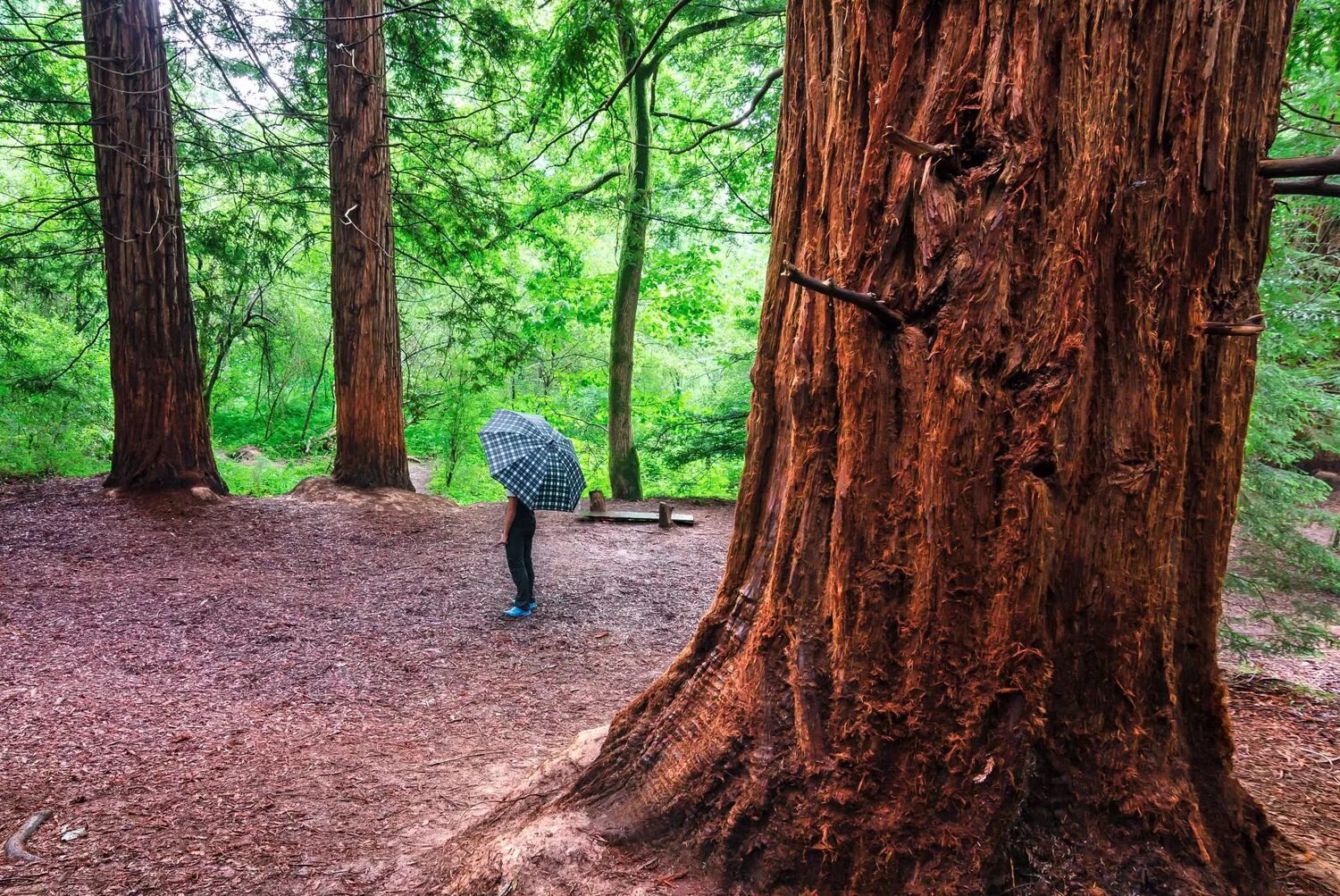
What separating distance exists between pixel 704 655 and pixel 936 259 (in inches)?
53.9

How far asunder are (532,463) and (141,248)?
17.8 ft

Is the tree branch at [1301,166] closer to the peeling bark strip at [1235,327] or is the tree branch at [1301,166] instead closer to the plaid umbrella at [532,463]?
the peeling bark strip at [1235,327]

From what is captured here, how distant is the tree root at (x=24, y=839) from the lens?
2512 mm

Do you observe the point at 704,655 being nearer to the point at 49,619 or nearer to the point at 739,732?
the point at 739,732

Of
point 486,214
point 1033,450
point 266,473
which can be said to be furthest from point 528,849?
point 266,473

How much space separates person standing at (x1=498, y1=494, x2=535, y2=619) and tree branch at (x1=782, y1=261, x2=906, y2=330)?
403cm

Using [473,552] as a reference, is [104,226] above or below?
above

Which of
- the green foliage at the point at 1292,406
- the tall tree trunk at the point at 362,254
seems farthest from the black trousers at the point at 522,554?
the green foliage at the point at 1292,406

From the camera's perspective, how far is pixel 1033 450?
62.3 inches

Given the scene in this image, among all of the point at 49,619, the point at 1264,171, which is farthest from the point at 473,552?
the point at 1264,171

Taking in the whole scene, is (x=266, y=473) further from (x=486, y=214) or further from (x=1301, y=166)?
(x=1301, y=166)

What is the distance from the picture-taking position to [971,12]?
1590 mm

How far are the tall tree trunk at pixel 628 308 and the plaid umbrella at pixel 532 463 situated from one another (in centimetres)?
671

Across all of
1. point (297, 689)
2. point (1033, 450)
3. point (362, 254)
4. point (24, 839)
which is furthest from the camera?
point (362, 254)
